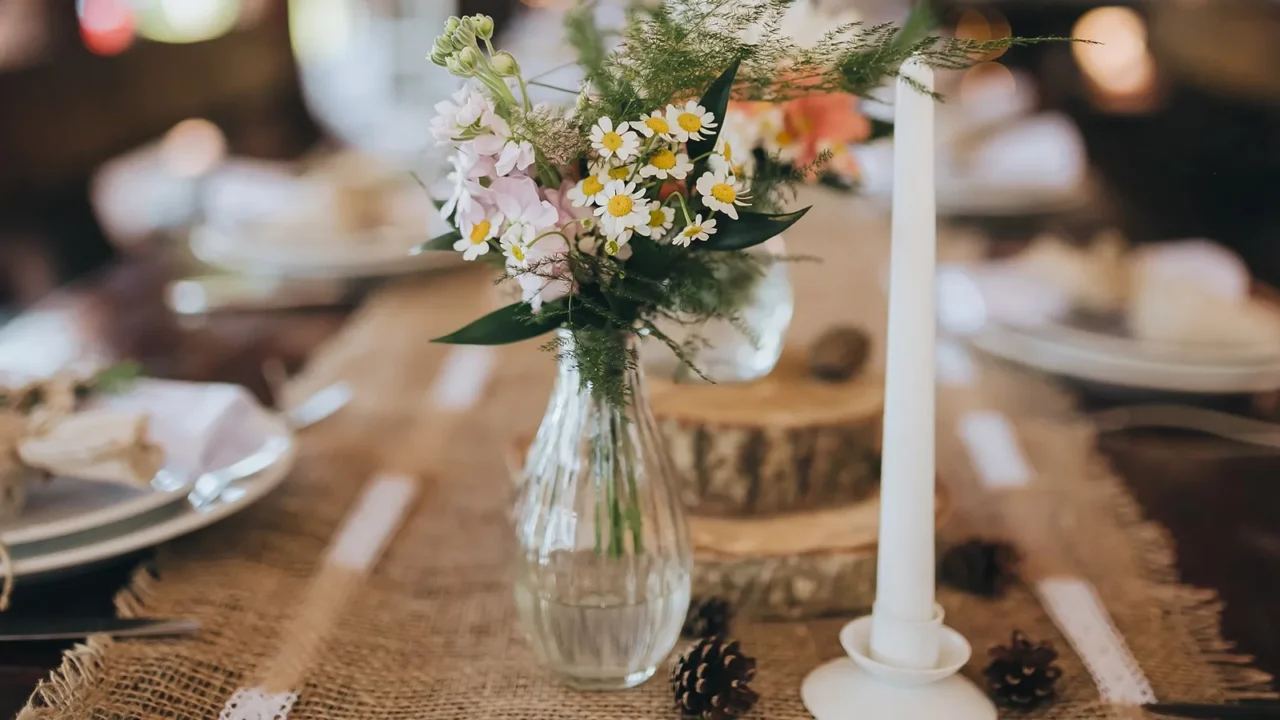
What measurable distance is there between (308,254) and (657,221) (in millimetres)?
1064

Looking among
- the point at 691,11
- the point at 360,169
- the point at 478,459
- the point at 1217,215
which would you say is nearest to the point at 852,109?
the point at 691,11

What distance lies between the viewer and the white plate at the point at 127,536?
0.71 meters

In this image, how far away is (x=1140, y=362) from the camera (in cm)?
110

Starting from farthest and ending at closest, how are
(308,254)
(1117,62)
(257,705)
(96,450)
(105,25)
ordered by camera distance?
(1117,62)
(105,25)
(308,254)
(96,450)
(257,705)

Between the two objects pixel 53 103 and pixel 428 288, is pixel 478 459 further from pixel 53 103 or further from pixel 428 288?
pixel 53 103

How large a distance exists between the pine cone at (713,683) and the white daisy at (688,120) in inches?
11.6

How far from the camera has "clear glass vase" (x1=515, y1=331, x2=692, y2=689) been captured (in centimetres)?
62

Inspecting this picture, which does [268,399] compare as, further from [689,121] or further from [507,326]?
[689,121]

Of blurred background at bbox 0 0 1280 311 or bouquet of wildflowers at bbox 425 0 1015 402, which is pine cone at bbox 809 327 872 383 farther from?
blurred background at bbox 0 0 1280 311

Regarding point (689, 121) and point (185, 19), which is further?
point (185, 19)

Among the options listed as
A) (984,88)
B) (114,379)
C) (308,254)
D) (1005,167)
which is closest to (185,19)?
(308,254)

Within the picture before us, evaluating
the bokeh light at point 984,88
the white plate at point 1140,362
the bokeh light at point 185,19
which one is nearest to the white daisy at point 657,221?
the white plate at point 1140,362

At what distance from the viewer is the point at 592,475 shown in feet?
2.06

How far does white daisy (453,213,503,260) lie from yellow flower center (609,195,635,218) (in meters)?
0.06
